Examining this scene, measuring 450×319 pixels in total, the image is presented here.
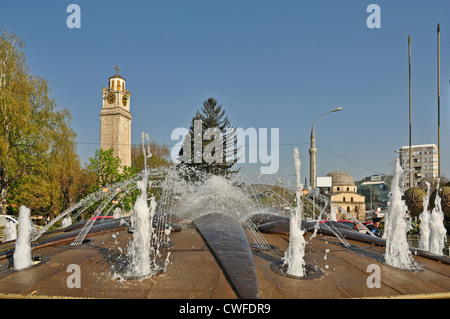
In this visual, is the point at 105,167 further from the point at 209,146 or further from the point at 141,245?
the point at 141,245

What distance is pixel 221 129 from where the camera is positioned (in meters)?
33.2

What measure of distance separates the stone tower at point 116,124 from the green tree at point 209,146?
49.1ft

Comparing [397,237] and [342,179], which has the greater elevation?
[397,237]

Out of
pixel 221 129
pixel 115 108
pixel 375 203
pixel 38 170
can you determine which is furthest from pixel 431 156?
pixel 38 170

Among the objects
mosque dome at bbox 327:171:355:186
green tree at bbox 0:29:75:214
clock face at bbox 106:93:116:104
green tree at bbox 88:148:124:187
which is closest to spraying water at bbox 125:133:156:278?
green tree at bbox 0:29:75:214

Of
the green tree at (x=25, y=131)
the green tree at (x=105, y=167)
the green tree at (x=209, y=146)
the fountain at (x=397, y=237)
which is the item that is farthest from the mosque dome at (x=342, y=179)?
the fountain at (x=397, y=237)

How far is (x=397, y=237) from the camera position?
15.5 ft

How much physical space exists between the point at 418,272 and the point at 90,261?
436 centimetres

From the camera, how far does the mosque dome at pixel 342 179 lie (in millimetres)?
68981

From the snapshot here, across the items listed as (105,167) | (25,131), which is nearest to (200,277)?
(25,131)

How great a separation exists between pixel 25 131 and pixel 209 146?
18.4 m
